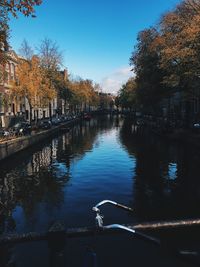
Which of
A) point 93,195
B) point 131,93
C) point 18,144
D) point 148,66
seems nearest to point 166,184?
point 93,195

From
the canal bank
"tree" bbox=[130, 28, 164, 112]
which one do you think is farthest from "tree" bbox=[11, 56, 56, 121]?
"tree" bbox=[130, 28, 164, 112]

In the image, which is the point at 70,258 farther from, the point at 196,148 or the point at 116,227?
the point at 196,148

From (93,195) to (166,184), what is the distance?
5.29m

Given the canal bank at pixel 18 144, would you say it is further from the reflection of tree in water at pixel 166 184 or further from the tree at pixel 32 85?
the reflection of tree in water at pixel 166 184

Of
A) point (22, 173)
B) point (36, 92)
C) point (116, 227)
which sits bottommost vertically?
point (22, 173)

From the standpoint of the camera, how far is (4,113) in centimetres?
4869

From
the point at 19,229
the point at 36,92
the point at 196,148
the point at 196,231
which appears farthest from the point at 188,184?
the point at 36,92

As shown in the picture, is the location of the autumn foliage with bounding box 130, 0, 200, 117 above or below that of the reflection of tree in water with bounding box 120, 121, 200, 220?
above

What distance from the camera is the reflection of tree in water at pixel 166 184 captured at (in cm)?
1319

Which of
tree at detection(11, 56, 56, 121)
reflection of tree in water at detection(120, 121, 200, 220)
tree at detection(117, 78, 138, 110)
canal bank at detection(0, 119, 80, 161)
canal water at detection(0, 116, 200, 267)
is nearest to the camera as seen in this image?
canal water at detection(0, 116, 200, 267)

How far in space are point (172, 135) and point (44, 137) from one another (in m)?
18.2

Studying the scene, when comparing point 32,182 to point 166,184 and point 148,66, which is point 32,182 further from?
point 148,66

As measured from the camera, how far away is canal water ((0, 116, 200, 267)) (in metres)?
9.19

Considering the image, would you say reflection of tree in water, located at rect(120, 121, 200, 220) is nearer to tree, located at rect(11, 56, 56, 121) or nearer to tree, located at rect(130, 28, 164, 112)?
tree, located at rect(130, 28, 164, 112)
